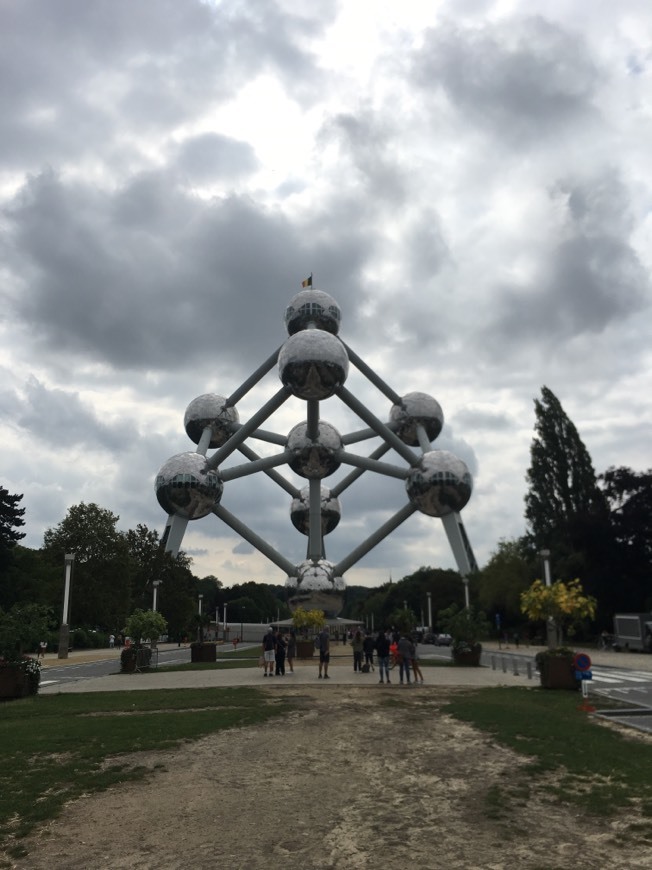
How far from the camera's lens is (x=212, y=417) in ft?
185

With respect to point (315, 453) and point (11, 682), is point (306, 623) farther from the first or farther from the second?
point (315, 453)

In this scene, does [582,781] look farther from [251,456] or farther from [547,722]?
[251,456]

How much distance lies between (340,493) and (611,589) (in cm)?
2225

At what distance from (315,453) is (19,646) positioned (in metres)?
34.3

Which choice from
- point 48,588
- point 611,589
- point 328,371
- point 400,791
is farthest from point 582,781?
point 48,588

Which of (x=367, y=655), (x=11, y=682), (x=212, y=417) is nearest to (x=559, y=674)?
(x=367, y=655)

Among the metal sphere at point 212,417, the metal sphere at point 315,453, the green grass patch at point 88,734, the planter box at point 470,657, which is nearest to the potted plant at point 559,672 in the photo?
the green grass patch at point 88,734

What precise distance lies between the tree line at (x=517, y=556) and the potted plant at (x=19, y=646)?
90.8 ft

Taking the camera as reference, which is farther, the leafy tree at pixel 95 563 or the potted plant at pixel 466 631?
the leafy tree at pixel 95 563

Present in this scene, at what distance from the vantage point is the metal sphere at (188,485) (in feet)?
163

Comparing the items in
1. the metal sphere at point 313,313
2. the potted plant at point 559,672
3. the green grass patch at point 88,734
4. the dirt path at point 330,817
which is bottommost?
the dirt path at point 330,817

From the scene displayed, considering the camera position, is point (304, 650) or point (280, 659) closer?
point (280, 659)

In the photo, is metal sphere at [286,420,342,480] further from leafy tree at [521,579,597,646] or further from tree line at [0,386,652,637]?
leafy tree at [521,579,597,646]

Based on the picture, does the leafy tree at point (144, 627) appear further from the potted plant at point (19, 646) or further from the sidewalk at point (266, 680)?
the potted plant at point (19, 646)
